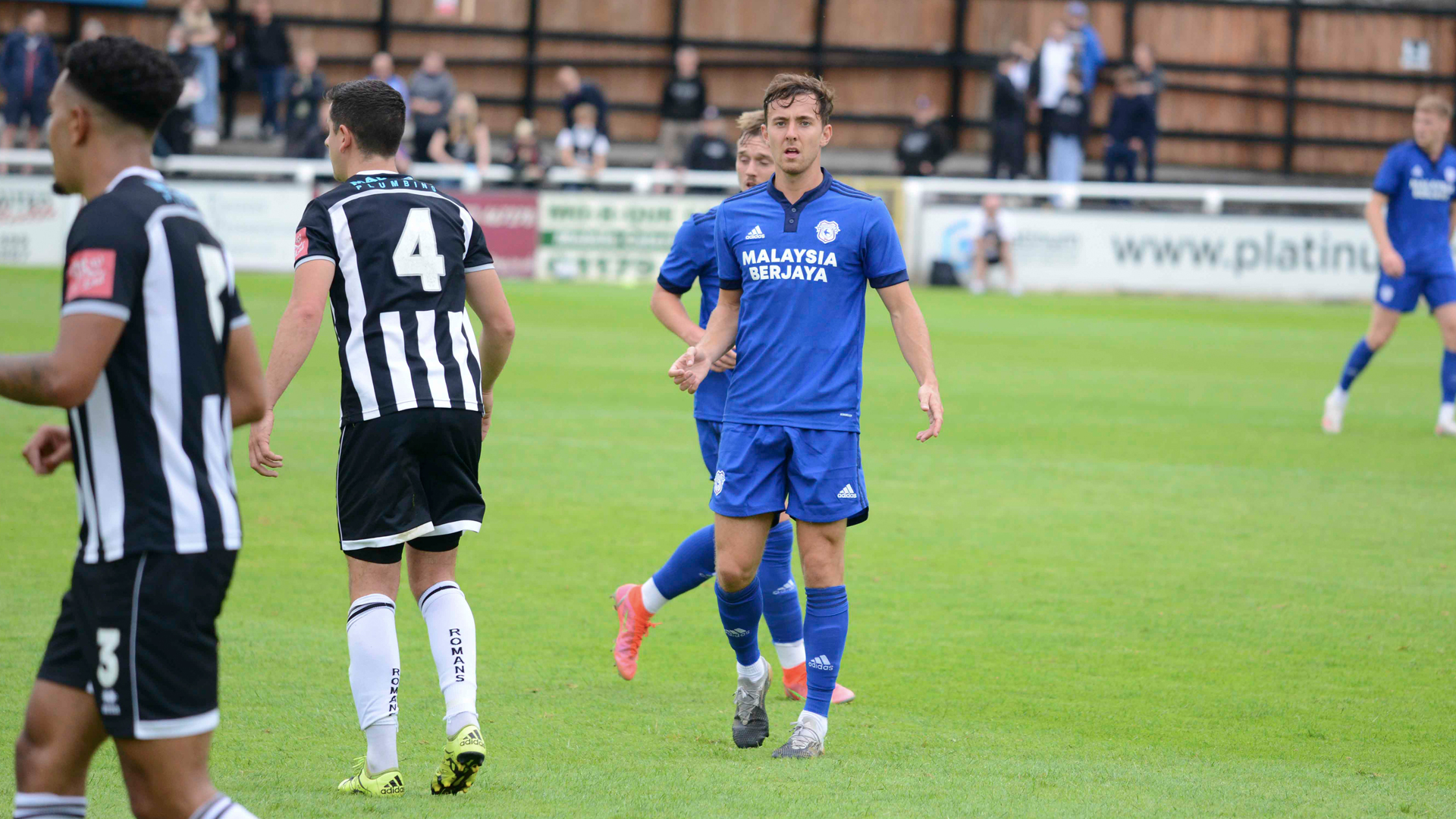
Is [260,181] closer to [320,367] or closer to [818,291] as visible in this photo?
[320,367]

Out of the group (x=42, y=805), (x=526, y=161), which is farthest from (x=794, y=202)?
(x=526, y=161)

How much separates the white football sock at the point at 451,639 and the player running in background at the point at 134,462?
1.31 metres

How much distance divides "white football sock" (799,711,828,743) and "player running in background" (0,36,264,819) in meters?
2.11

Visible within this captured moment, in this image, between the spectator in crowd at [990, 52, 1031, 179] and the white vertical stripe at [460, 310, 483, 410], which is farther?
the spectator in crowd at [990, 52, 1031, 179]

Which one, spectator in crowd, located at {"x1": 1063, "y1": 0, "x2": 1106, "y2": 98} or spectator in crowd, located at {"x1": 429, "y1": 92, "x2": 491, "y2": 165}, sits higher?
spectator in crowd, located at {"x1": 1063, "y1": 0, "x2": 1106, "y2": 98}

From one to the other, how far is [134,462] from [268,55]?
24.3m

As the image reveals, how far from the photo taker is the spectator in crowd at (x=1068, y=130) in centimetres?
2612

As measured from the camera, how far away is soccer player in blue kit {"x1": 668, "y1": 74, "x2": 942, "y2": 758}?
15.6 ft

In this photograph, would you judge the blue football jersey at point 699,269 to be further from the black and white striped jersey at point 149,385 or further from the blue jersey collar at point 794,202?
the black and white striped jersey at point 149,385

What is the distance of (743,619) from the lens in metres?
5.14

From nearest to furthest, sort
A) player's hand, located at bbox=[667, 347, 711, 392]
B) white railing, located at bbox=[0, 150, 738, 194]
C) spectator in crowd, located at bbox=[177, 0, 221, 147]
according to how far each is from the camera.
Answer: player's hand, located at bbox=[667, 347, 711, 392], white railing, located at bbox=[0, 150, 738, 194], spectator in crowd, located at bbox=[177, 0, 221, 147]

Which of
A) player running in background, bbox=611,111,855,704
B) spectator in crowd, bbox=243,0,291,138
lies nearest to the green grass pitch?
player running in background, bbox=611,111,855,704

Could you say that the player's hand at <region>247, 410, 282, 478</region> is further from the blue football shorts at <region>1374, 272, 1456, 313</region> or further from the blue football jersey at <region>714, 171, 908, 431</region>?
the blue football shorts at <region>1374, 272, 1456, 313</region>

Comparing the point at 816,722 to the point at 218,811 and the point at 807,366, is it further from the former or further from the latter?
the point at 218,811
